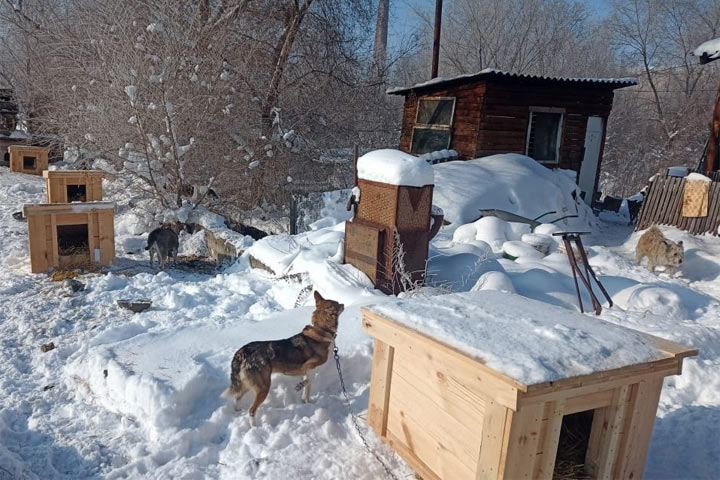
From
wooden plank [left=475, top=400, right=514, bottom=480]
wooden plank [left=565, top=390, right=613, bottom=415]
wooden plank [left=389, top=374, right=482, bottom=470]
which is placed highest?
wooden plank [left=565, top=390, right=613, bottom=415]

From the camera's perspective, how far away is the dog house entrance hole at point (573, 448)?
2848mm

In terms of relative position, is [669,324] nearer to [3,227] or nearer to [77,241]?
[77,241]

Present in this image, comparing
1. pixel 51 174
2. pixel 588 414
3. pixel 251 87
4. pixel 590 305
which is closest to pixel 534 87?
pixel 251 87

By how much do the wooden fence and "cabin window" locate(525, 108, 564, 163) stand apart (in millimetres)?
3163

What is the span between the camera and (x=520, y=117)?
1420cm

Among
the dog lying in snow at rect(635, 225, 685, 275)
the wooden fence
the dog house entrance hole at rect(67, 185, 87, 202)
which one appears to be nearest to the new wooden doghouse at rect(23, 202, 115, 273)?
the dog house entrance hole at rect(67, 185, 87, 202)

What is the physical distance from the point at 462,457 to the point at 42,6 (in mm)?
20106

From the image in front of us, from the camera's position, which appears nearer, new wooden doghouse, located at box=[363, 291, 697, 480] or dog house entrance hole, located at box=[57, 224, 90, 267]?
new wooden doghouse, located at box=[363, 291, 697, 480]

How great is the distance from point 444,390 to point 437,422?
8.5 inches

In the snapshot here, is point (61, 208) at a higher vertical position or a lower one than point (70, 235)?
higher

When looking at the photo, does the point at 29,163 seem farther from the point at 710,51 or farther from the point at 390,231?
the point at 710,51

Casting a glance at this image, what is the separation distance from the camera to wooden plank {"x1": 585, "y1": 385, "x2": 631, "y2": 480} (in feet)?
8.73

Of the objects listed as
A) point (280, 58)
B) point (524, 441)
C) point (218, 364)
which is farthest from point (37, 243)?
point (280, 58)

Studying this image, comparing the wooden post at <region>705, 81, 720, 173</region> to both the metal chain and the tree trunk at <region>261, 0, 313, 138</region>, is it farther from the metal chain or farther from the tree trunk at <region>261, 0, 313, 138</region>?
the metal chain
